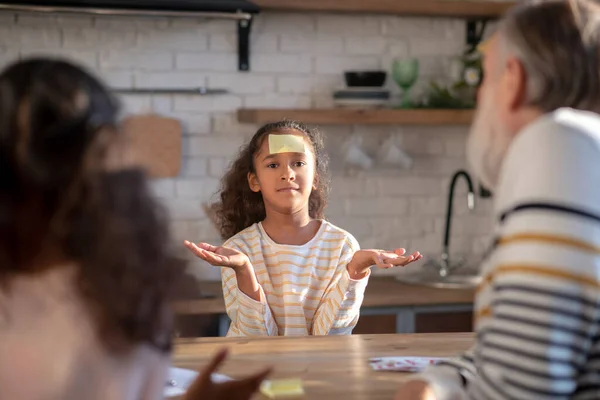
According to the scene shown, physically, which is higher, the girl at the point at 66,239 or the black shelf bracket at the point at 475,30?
the black shelf bracket at the point at 475,30

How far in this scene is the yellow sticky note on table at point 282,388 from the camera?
3.50 ft

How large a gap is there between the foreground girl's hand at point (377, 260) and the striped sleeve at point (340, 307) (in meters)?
0.02

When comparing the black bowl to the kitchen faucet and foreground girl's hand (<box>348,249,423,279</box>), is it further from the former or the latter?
foreground girl's hand (<box>348,249,423,279</box>)

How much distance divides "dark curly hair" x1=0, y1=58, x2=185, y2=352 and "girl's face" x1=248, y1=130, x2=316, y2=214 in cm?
111

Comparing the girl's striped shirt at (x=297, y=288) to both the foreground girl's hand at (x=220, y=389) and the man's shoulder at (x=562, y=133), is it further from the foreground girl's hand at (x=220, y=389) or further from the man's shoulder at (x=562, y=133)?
the man's shoulder at (x=562, y=133)

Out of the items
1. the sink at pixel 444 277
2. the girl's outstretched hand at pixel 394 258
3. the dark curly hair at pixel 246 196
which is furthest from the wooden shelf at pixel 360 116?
the girl's outstretched hand at pixel 394 258

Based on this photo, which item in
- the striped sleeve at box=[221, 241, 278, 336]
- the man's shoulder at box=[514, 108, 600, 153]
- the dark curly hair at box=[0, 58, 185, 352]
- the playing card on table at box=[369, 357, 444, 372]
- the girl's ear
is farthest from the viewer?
the girl's ear

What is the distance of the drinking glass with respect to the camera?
3.05 m

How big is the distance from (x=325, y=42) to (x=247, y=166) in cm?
130

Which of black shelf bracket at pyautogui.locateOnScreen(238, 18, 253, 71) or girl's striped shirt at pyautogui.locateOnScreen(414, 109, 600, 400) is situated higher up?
black shelf bracket at pyautogui.locateOnScreen(238, 18, 253, 71)

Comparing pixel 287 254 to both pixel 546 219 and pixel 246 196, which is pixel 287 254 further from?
pixel 546 219

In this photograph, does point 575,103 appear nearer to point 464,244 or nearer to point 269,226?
point 269,226

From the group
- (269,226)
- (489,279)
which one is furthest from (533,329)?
(269,226)

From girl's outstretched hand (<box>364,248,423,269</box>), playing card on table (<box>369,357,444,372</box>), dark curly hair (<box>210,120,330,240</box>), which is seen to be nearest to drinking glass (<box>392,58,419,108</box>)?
dark curly hair (<box>210,120,330,240</box>)
